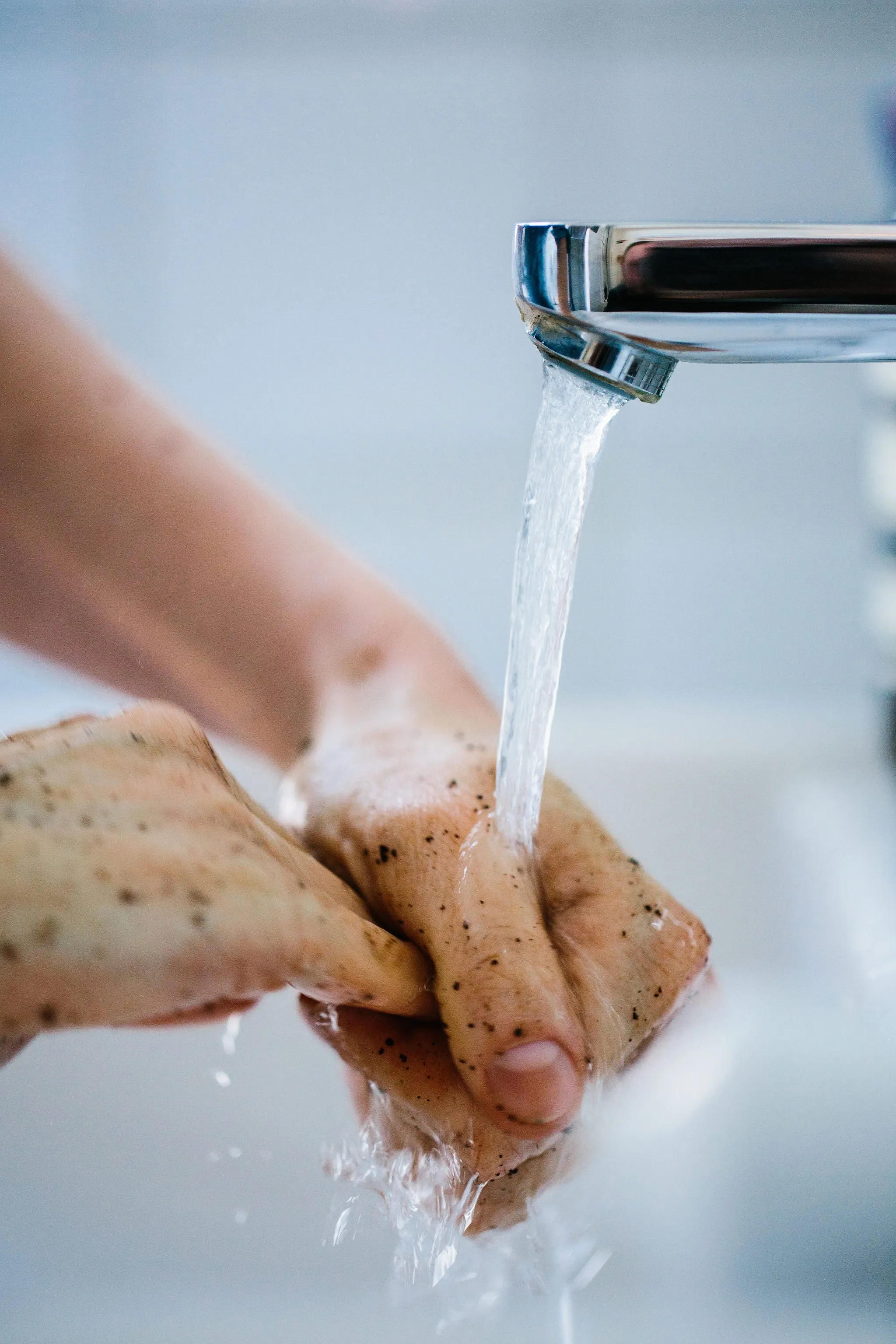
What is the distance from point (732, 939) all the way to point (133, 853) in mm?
327

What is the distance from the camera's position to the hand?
27 cm

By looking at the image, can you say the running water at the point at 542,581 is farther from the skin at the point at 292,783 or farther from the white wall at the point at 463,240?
the white wall at the point at 463,240

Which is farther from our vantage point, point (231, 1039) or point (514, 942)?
point (231, 1039)

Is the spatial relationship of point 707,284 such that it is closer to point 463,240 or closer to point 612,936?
point 612,936

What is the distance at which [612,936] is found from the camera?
0.30 m

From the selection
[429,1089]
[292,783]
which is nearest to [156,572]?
A: [292,783]

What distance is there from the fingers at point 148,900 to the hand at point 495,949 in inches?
0.7

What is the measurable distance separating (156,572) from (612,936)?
0.18 m

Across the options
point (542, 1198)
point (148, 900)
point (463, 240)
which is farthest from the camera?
point (463, 240)

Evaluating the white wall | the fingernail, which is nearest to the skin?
the fingernail

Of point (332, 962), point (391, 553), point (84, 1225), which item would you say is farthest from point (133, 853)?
point (391, 553)

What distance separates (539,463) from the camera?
30 centimetres

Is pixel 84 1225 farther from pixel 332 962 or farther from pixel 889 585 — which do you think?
pixel 889 585

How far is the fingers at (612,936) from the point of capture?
30cm
